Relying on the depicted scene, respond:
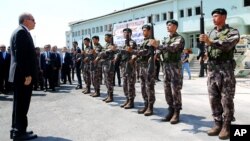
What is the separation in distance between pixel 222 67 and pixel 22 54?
3328mm

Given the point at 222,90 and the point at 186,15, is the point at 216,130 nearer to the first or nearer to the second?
the point at 222,90

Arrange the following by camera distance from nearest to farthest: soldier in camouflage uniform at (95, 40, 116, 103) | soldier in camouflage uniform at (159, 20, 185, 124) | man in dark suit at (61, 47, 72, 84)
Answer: soldier in camouflage uniform at (159, 20, 185, 124) < soldier in camouflage uniform at (95, 40, 116, 103) < man in dark suit at (61, 47, 72, 84)

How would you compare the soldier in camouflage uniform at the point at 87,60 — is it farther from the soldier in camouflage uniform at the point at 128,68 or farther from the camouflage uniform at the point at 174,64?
the camouflage uniform at the point at 174,64

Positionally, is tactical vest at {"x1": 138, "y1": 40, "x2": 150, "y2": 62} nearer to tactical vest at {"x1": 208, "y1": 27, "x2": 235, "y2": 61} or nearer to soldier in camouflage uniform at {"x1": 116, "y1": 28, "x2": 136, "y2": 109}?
soldier in camouflage uniform at {"x1": 116, "y1": 28, "x2": 136, "y2": 109}

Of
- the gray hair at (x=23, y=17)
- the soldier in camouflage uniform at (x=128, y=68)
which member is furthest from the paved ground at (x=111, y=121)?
the gray hair at (x=23, y=17)

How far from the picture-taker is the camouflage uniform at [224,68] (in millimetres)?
5156

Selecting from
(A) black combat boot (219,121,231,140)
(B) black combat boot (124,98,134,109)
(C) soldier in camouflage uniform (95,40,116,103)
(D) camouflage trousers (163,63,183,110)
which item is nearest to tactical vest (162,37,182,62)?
(D) camouflage trousers (163,63,183,110)

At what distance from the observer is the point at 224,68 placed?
532 cm

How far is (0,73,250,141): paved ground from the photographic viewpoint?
5.68 m

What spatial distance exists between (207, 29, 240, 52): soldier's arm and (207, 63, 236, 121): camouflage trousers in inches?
13.4

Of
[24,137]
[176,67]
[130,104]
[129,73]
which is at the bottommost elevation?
[24,137]

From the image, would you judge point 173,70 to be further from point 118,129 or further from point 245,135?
point 245,135

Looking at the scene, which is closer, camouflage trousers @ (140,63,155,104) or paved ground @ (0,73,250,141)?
paved ground @ (0,73,250,141)

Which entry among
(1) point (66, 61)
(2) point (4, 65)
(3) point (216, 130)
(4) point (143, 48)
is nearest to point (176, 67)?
(4) point (143, 48)
